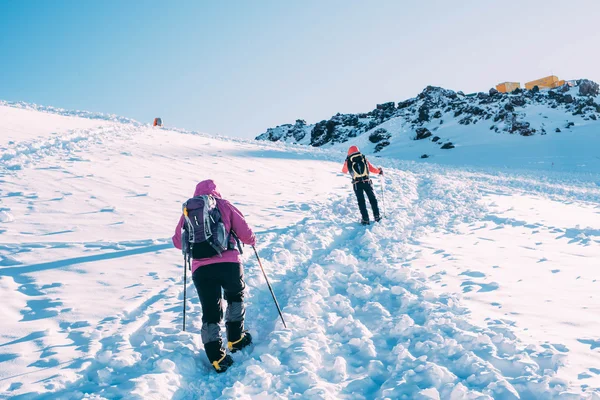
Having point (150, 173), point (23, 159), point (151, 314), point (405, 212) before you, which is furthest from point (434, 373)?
point (23, 159)

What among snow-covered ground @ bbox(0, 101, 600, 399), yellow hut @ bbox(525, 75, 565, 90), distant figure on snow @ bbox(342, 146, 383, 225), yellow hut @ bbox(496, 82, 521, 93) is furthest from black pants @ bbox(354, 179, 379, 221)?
yellow hut @ bbox(525, 75, 565, 90)

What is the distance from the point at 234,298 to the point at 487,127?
48.8 meters

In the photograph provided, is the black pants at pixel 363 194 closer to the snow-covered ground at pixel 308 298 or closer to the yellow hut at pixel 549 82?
the snow-covered ground at pixel 308 298

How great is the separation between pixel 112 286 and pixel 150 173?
887cm

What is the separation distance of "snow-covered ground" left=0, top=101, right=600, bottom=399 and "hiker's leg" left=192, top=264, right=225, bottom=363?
0.33 metres

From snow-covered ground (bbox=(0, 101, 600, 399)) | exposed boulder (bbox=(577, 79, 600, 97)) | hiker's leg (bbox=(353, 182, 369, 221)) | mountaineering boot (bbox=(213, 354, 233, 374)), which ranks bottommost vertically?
mountaineering boot (bbox=(213, 354, 233, 374))

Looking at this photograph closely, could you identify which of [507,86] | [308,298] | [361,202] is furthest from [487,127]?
[308,298]

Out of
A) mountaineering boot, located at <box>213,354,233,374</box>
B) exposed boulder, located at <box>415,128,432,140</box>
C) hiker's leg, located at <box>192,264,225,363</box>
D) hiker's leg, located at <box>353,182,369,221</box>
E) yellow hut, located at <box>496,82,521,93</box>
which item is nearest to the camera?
mountaineering boot, located at <box>213,354,233,374</box>

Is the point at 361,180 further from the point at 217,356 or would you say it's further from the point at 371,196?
the point at 217,356

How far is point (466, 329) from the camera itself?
4.43m

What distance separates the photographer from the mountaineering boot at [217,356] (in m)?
3.99

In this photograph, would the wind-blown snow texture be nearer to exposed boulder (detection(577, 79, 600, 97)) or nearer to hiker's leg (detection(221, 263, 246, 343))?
exposed boulder (detection(577, 79, 600, 97))

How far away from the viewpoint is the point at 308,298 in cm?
549

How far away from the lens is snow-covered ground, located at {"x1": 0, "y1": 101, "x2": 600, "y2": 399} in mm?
3631
